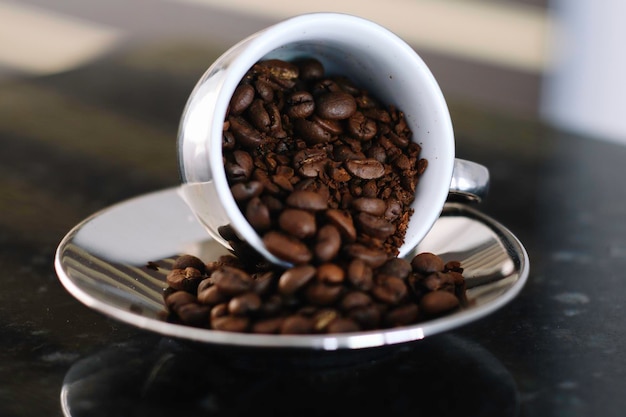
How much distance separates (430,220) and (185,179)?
12.0 inches

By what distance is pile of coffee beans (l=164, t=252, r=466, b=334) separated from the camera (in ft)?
2.58

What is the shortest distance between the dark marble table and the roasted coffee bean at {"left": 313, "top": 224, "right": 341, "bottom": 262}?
0.12m

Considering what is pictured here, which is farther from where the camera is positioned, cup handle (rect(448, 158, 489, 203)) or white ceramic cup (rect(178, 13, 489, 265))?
cup handle (rect(448, 158, 489, 203))

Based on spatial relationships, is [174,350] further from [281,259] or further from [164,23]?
[164,23]

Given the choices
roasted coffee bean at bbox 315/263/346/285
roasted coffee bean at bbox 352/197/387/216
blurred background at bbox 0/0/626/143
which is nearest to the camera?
roasted coffee bean at bbox 315/263/346/285

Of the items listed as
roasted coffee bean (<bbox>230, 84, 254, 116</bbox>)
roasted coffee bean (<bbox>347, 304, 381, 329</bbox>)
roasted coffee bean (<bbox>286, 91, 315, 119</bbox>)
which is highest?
roasted coffee bean (<bbox>230, 84, 254, 116</bbox>)

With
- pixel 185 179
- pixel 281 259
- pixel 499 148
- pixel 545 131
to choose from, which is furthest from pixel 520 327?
pixel 545 131

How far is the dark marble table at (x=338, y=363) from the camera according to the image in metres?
0.80

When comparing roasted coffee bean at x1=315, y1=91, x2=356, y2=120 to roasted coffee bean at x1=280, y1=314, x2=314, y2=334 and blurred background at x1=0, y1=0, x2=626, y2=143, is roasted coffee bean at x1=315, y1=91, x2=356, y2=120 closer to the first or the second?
roasted coffee bean at x1=280, y1=314, x2=314, y2=334

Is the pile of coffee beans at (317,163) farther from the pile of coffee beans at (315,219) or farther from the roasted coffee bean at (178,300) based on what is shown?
the roasted coffee bean at (178,300)

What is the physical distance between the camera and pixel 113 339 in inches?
36.1

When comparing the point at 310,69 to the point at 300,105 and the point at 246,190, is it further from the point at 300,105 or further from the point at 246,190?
the point at 246,190

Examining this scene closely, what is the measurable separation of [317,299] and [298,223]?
9cm

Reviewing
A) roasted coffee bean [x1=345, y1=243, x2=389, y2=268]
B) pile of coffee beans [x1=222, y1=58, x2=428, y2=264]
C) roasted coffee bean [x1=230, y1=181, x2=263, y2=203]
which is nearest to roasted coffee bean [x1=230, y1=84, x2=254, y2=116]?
pile of coffee beans [x1=222, y1=58, x2=428, y2=264]
